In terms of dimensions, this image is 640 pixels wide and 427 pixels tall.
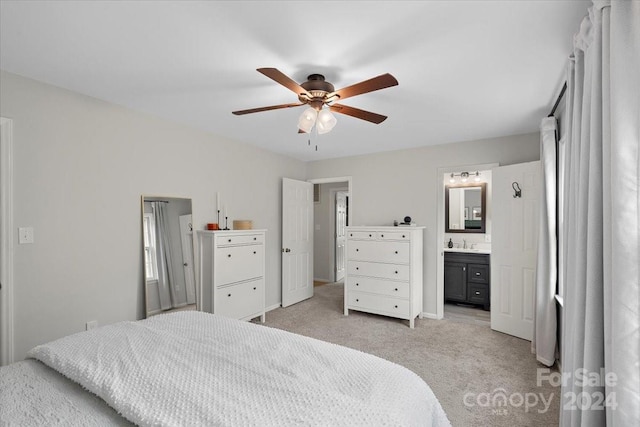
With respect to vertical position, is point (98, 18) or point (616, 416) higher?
point (98, 18)

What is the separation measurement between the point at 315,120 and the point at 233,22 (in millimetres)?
767

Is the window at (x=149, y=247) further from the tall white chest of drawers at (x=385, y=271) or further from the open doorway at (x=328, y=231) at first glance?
the open doorway at (x=328, y=231)

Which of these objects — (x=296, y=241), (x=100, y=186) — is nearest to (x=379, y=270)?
(x=296, y=241)

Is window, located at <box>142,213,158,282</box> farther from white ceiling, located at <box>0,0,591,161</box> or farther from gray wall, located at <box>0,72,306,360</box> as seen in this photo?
white ceiling, located at <box>0,0,591,161</box>

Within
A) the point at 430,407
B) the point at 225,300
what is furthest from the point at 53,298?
the point at 430,407

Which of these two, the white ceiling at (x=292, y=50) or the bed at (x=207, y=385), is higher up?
the white ceiling at (x=292, y=50)

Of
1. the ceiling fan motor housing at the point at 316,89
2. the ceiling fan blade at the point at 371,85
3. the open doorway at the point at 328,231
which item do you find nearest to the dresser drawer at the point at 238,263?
the ceiling fan motor housing at the point at 316,89

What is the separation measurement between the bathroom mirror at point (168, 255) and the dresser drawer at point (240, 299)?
11.0 inches

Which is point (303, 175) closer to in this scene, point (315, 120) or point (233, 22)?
point (315, 120)

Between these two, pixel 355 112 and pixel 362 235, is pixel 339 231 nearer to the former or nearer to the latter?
pixel 362 235

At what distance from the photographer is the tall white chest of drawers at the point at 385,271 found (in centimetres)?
383

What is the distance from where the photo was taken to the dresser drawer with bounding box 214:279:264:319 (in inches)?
134

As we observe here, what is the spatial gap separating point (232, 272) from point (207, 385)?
8.18 ft

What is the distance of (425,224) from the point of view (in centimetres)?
420
